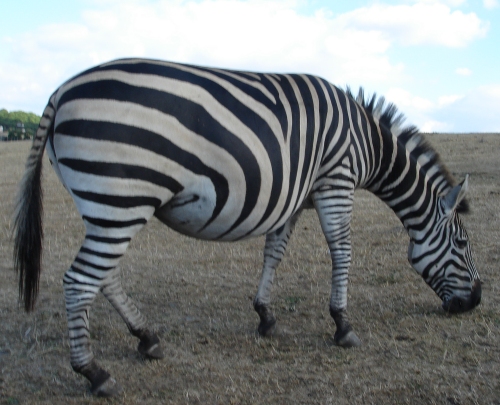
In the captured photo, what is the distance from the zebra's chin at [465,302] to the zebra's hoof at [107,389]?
141 inches

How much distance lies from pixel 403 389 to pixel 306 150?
2090 mm

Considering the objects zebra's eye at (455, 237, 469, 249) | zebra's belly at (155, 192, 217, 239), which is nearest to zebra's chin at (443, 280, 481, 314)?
zebra's eye at (455, 237, 469, 249)

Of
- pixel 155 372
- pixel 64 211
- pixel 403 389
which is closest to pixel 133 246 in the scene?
pixel 64 211

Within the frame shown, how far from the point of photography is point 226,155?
3.84 m

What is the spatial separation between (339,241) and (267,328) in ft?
3.89

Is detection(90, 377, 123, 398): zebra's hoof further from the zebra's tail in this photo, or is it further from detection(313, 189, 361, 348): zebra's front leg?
detection(313, 189, 361, 348): zebra's front leg

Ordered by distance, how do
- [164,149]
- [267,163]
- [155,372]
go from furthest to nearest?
[155,372] → [267,163] → [164,149]

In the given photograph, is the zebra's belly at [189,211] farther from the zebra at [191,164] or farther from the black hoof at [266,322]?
the black hoof at [266,322]

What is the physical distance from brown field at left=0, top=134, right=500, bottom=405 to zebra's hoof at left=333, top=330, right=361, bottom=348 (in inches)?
3.3

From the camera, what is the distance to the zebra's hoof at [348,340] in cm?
498

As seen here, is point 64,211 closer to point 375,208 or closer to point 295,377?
point 375,208

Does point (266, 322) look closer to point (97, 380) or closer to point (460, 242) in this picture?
point (97, 380)

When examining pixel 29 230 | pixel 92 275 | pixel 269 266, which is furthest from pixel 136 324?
pixel 269 266

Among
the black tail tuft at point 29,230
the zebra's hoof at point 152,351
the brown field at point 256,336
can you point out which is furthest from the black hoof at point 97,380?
the black tail tuft at point 29,230
